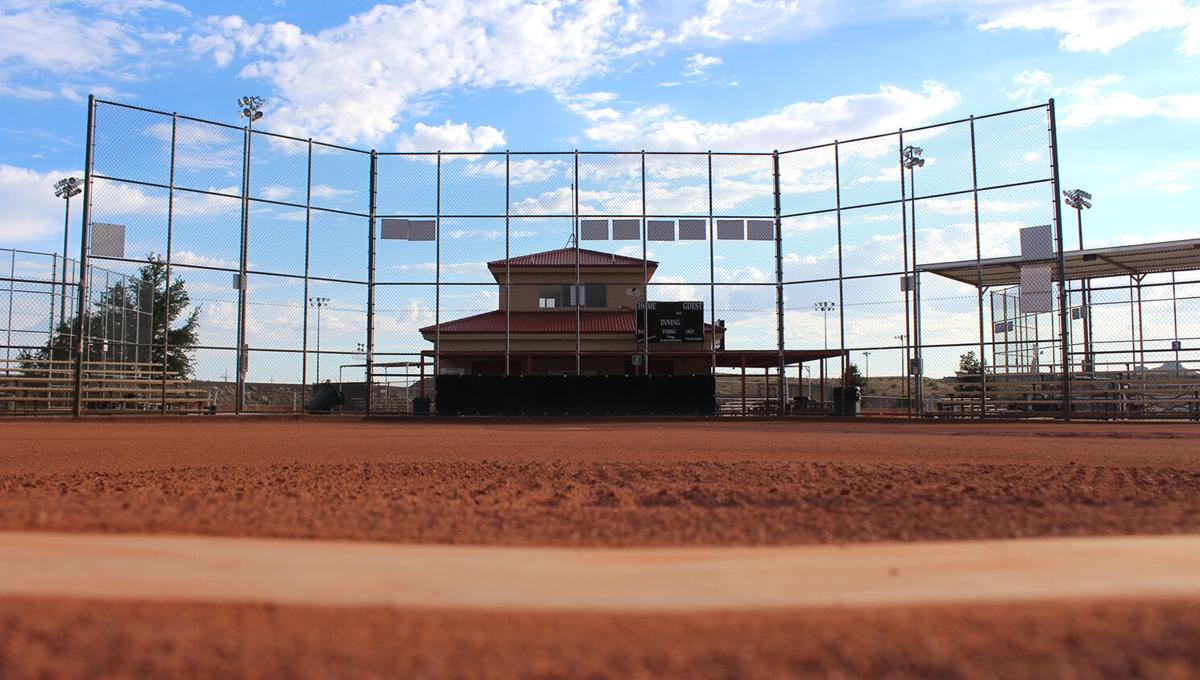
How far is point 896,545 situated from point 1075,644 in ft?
6.86

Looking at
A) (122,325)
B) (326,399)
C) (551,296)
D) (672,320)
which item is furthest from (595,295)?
(122,325)

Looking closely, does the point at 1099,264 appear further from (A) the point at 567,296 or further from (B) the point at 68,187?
(B) the point at 68,187

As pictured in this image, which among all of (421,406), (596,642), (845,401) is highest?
(845,401)

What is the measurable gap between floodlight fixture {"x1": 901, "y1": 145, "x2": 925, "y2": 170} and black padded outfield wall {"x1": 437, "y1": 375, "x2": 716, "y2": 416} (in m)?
8.43

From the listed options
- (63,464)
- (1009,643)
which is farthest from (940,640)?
(63,464)

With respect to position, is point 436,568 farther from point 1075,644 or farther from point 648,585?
point 1075,644

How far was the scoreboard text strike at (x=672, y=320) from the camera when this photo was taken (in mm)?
26078

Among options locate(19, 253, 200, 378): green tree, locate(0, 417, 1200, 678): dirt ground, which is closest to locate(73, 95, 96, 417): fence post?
locate(19, 253, 200, 378): green tree

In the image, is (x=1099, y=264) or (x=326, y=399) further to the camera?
(x=326, y=399)

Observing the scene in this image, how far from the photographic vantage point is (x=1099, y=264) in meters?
26.5

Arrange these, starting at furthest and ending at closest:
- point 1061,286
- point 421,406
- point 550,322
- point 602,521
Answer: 1. point 550,322
2. point 421,406
3. point 1061,286
4. point 602,521

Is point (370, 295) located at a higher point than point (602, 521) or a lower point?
higher

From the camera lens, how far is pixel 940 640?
10.8 feet

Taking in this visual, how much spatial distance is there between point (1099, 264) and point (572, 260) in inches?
707
